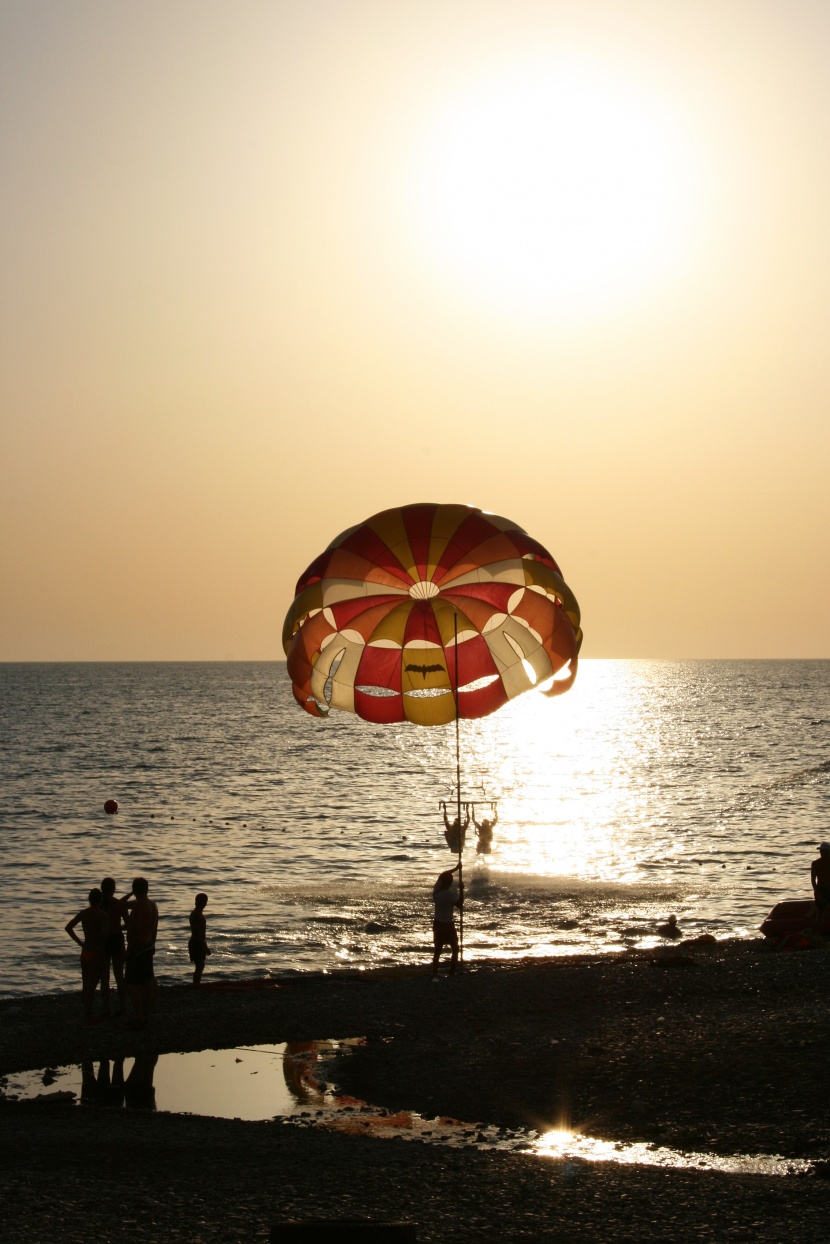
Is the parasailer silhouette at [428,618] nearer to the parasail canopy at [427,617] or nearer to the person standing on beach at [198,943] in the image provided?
the parasail canopy at [427,617]

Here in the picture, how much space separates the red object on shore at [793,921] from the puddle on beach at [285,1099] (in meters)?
8.26

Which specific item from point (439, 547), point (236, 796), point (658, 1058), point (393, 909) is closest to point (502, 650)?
point (439, 547)

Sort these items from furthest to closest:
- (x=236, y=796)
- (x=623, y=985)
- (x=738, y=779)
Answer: (x=738, y=779), (x=236, y=796), (x=623, y=985)

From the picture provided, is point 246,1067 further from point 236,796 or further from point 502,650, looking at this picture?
point 236,796

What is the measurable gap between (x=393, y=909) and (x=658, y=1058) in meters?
14.9

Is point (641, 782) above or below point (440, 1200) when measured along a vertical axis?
above

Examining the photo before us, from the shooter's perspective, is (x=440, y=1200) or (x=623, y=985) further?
(x=623, y=985)

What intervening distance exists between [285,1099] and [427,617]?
20.3 feet

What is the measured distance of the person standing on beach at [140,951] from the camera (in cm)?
1429

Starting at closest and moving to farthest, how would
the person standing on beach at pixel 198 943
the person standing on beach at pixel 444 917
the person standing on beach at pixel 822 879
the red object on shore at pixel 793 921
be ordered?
1. the person standing on beach at pixel 444 917
2. the person standing on beach at pixel 198 943
3. the person standing on beach at pixel 822 879
4. the red object on shore at pixel 793 921

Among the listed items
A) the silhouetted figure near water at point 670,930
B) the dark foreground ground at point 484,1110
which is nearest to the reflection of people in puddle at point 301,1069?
the dark foreground ground at point 484,1110

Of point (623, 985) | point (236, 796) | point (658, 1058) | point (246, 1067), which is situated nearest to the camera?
point (658, 1058)

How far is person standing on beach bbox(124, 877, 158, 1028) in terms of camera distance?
46.9 feet

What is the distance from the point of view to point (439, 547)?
15.5 metres
